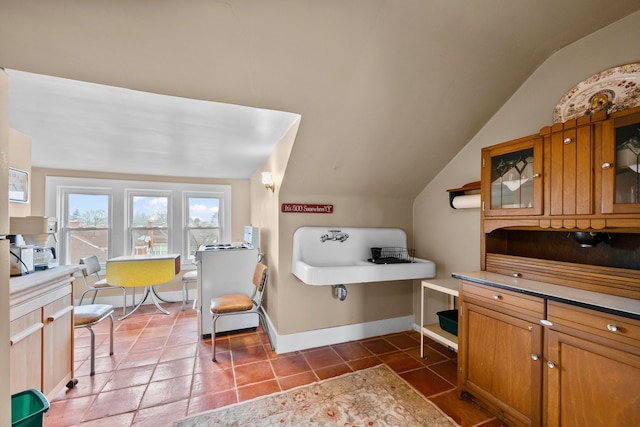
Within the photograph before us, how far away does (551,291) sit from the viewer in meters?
1.52

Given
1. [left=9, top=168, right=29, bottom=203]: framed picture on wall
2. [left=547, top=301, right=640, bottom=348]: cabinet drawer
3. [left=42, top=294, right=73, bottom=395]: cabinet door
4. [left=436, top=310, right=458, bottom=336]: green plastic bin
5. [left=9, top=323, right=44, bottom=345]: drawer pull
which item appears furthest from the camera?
[left=436, top=310, right=458, bottom=336]: green plastic bin

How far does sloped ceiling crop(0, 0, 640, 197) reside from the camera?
1318 mm

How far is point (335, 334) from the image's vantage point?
297cm

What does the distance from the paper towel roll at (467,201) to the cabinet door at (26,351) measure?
11.1 ft

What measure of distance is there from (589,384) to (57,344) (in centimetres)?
341

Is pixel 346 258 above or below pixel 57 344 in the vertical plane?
above

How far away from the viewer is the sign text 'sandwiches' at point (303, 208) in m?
2.78

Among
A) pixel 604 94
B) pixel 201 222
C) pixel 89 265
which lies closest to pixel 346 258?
pixel 604 94

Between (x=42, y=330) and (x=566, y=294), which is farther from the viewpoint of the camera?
(x=42, y=330)

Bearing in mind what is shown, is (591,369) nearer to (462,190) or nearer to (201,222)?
(462,190)

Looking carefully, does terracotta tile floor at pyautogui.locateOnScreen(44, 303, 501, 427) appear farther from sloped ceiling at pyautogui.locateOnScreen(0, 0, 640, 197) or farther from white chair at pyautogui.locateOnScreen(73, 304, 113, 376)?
sloped ceiling at pyautogui.locateOnScreen(0, 0, 640, 197)

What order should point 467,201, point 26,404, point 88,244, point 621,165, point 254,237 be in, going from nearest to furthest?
1. point 26,404
2. point 621,165
3. point 467,201
4. point 254,237
5. point 88,244

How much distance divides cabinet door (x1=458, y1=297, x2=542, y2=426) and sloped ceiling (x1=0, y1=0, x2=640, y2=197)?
1685 mm

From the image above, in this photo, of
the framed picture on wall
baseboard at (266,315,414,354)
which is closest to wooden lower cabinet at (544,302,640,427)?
baseboard at (266,315,414,354)
